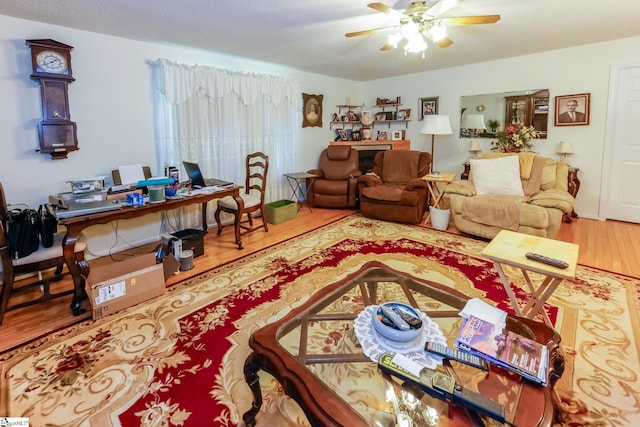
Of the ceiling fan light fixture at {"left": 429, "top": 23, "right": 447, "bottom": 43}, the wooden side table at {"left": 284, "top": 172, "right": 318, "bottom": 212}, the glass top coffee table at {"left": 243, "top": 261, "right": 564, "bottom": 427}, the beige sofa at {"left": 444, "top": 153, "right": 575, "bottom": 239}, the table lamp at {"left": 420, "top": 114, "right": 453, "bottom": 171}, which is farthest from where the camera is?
the wooden side table at {"left": 284, "top": 172, "right": 318, "bottom": 212}

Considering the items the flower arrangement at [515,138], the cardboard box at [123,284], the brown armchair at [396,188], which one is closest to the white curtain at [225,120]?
the brown armchair at [396,188]

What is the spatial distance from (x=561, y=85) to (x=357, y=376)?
196 inches

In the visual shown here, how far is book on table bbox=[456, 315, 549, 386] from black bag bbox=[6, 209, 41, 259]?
2611mm

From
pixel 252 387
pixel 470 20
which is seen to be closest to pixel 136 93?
pixel 470 20

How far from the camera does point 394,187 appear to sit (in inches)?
177

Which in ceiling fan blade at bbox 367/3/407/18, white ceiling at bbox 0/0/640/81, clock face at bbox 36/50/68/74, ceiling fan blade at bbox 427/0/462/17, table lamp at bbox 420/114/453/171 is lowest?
table lamp at bbox 420/114/453/171

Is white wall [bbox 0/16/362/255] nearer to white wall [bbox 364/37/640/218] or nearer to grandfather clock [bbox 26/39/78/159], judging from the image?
grandfather clock [bbox 26/39/78/159]

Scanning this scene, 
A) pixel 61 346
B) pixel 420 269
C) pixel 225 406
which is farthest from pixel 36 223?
pixel 420 269

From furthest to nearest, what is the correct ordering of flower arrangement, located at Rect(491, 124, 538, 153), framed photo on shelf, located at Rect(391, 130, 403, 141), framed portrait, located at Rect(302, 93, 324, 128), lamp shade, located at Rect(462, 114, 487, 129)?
1. framed photo on shelf, located at Rect(391, 130, 403, 141)
2. framed portrait, located at Rect(302, 93, 324, 128)
3. lamp shade, located at Rect(462, 114, 487, 129)
4. flower arrangement, located at Rect(491, 124, 538, 153)

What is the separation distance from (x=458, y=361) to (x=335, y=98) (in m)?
5.44

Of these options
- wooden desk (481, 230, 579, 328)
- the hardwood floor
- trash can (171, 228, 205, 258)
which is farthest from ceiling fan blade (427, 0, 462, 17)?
trash can (171, 228, 205, 258)

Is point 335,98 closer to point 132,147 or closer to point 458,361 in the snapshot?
point 132,147

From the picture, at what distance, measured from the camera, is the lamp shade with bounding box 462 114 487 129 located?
5140 mm

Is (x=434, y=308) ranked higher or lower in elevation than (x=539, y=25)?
lower
